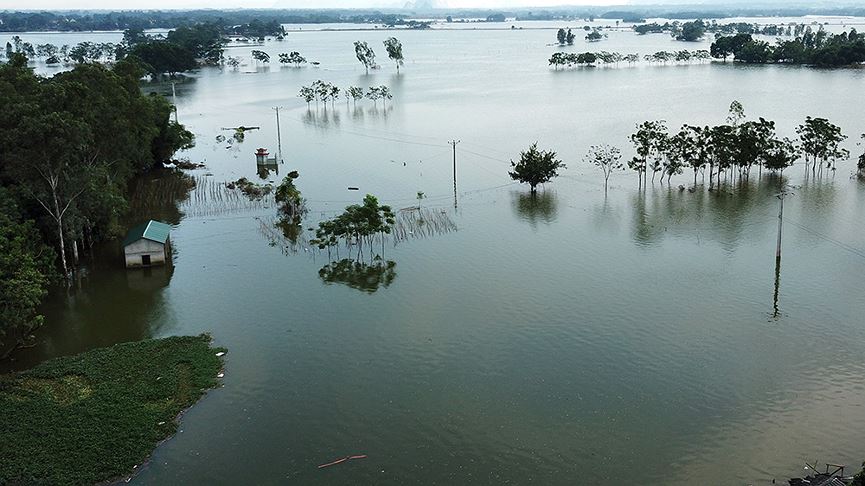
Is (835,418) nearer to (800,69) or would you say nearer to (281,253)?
(281,253)

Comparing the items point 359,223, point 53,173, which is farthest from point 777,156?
point 53,173

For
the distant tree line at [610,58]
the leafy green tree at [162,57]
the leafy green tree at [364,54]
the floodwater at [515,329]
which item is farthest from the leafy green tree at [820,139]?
the leafy green tree at [162,57]

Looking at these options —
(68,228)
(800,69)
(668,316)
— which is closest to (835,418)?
(668,316)

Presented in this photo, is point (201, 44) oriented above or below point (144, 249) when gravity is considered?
above

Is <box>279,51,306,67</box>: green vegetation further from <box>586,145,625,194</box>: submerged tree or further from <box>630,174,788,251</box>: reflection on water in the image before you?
<box>630,174,788,251</box>: reflection on water

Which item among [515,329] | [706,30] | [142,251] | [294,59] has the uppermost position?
[706,30]

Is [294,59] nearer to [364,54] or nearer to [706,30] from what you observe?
[364,54]
